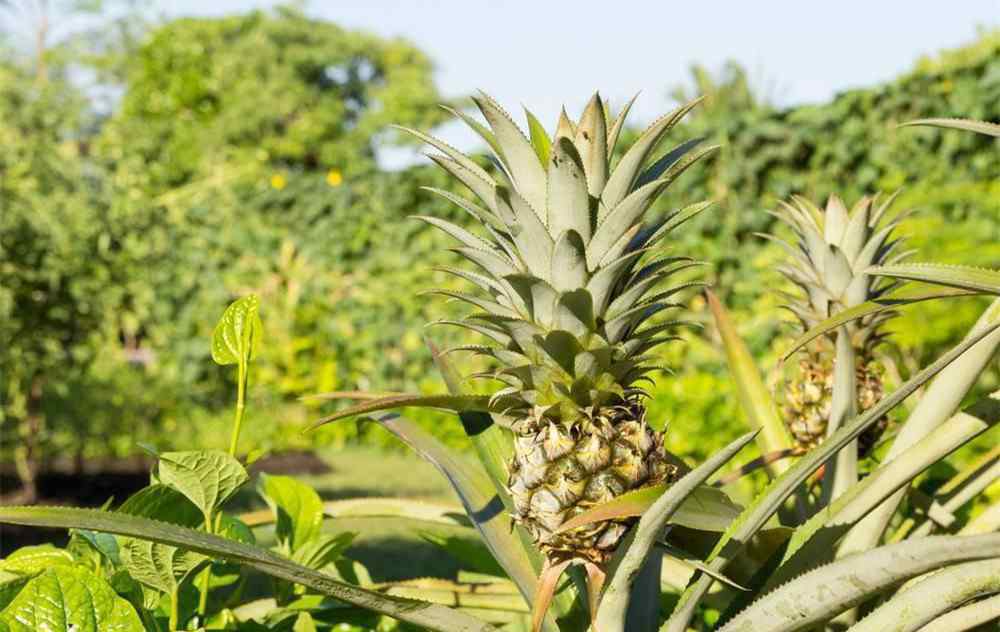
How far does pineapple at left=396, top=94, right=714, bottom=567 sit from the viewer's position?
1336 mm

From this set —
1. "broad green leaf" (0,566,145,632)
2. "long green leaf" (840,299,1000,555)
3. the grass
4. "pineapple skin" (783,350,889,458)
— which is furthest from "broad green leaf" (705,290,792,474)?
"broad green leaf" (0,566,145,632)

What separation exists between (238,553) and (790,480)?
2.20 feet

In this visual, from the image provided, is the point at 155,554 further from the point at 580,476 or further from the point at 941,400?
the point at 941,400

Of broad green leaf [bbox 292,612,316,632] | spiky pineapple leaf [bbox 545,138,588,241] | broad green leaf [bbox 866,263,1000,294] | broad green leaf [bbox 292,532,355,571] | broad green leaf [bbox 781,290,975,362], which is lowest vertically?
broad green leaf [bbox 292,612,316,632]

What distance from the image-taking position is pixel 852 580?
3.84 ft

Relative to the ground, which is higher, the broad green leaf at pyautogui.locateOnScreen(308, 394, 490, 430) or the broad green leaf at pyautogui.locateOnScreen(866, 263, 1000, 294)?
the broad green leaf at pyautogui.locateOnScreen(866, 263, 1000, 294)

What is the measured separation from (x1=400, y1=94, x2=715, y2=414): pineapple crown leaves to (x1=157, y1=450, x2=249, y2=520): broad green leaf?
392mm

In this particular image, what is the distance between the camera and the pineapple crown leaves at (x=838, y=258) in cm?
200

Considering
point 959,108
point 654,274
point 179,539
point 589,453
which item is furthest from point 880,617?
point 959,108

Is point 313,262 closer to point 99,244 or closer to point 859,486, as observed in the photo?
point 99,244

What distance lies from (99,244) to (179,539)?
510cm

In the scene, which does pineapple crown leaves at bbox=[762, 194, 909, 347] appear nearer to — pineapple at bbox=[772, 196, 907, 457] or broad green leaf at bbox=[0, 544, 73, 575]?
pineapple at bbox=[772, 196, 907, 457]

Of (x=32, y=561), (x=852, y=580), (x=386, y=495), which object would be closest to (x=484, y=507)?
(x=852, y=580)

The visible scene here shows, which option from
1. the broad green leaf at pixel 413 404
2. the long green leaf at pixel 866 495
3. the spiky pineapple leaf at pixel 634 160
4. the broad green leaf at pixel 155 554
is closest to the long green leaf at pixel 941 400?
the long green leaf at pixel 866 495
